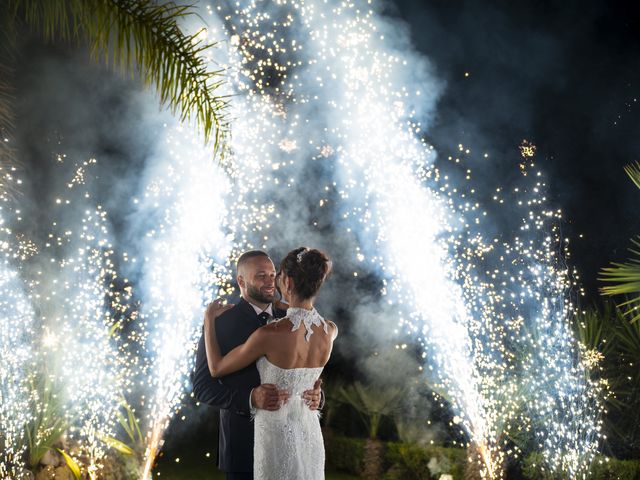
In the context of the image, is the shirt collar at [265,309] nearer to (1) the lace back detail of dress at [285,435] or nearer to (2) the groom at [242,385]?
(2) the groom at [242,385]

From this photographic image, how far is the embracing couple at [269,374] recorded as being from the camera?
3.06 meters

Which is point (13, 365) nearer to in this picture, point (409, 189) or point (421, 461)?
point (421, 461)

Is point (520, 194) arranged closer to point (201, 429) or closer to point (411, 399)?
point (411, 399)

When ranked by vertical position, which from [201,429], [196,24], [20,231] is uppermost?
[196,24]

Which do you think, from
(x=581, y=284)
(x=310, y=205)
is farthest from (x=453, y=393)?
(x=310, y=205)

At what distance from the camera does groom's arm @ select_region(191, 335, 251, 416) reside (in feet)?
10.2

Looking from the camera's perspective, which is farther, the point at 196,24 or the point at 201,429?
the point at 201,429

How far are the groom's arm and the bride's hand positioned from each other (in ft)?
A: 0.77

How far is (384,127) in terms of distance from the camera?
31.5 ft

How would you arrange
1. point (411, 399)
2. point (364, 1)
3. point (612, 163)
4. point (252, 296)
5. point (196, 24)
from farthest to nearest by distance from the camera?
point (612, 163)
point (411, 399)
point (364, 1)
point (196, 24)
point (252, 296)

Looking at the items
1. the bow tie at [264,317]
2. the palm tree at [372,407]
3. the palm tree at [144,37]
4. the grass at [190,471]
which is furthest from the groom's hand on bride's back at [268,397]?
the palm tree at [372,407]

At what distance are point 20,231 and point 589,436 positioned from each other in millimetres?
8300

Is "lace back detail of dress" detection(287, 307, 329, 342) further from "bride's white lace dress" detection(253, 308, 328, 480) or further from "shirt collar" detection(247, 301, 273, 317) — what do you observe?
"shirt collar" detection(247, 301, 273, 317)

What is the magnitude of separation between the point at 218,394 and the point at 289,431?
1.30 ft
